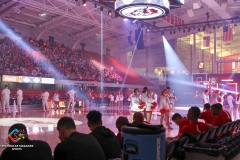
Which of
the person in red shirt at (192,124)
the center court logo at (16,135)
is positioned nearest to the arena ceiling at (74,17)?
the person in red shirt at (192,124)

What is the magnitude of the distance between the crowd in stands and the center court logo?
61.7 feet

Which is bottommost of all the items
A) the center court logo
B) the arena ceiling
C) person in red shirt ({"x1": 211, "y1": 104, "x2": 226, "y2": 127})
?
person in red shirt ({"x1": 211, "y1": 104, "x2": 226, "y2": 127})

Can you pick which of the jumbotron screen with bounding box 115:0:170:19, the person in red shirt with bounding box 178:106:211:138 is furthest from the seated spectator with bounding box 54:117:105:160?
the jumbotron screen with bounding box 115:0:170:19

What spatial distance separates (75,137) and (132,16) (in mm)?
7188

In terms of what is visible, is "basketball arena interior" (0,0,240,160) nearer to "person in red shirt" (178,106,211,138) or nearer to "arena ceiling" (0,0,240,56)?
"arena ceiling" (0,0,240,56)

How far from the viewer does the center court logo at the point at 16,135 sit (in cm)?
269

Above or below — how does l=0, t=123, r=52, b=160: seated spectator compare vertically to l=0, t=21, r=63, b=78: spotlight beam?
below

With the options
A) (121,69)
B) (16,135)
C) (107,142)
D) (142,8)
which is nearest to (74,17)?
(121,69)

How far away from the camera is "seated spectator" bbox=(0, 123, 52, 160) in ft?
8.07

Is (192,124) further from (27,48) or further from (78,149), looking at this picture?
(27,48)

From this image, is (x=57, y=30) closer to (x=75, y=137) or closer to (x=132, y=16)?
(x=132, y=16)

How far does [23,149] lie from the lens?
8.26 feet

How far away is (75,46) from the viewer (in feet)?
108

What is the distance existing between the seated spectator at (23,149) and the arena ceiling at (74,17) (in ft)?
51.2
